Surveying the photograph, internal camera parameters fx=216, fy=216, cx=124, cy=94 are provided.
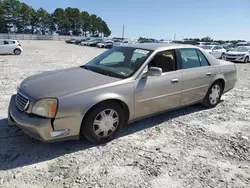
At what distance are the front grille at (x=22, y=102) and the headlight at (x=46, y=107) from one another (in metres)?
0.19

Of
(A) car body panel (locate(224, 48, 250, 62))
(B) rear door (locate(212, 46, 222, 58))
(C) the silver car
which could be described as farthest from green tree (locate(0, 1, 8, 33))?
(C) the silver car

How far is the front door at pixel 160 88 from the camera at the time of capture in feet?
11.8

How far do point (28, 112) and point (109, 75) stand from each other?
1.36 metres

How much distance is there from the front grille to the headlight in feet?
0.62

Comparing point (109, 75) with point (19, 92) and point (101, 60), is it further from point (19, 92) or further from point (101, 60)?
point (19, 92)

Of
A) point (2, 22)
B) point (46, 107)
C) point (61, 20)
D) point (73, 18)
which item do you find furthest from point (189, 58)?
point (73, 18)

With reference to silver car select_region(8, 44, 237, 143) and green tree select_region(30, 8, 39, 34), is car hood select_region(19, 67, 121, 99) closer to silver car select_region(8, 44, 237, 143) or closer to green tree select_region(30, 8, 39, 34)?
silver car select_region(8, 44, 237, 143)

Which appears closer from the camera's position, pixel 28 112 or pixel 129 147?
Result: pixel 28 112

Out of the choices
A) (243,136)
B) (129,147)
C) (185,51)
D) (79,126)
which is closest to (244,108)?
(243,136)

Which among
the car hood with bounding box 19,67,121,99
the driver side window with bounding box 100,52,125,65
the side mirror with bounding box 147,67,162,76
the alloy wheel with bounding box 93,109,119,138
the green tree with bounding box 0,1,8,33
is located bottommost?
the alloy wheel with bounding box 93,109,119,138

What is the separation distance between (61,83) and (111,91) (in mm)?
763

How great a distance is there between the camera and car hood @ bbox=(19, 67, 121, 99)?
2.98m

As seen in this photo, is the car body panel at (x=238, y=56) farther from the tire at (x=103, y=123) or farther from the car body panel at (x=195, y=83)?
the tire at (x=103, y=123)

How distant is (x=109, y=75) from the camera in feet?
11.7
